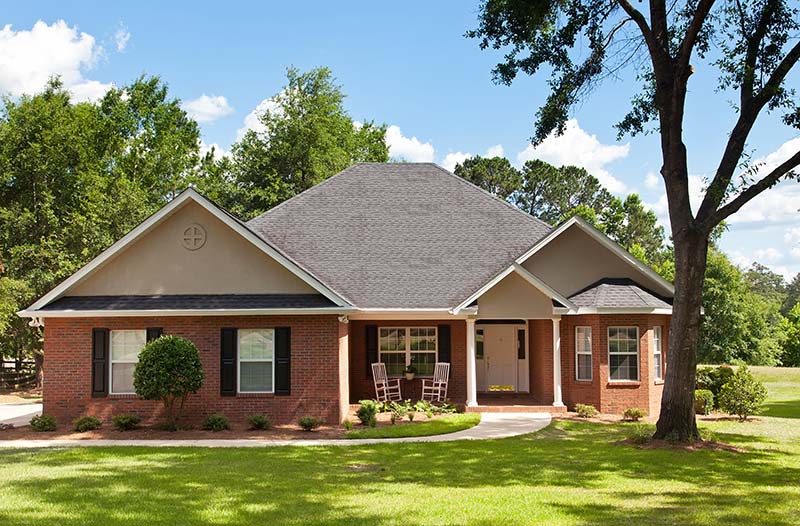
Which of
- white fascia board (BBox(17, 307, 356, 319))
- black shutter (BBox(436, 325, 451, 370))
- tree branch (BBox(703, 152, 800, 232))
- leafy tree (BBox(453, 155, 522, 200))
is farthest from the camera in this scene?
leafy tree (BBox(453, 155, 522, 200))

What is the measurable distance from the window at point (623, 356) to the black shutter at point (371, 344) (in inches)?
261

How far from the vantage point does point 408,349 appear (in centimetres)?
2205

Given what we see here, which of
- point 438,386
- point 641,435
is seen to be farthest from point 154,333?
point 641,435

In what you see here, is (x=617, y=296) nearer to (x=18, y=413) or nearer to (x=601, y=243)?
(x=601, y=243)

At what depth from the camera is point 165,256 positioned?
18609 mm

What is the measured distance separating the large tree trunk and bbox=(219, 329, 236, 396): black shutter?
32.3 feet

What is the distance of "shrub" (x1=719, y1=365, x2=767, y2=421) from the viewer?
19391 mm

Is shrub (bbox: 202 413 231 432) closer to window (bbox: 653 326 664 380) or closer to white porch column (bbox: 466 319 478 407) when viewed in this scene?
white porch column (bbox: 466 319 478 407)

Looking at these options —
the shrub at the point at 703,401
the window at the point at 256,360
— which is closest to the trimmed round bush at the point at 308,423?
the window at the point at 256,360

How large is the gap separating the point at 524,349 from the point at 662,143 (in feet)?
29.9

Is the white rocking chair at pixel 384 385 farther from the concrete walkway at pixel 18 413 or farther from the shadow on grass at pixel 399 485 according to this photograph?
the concrete walkway at pixel 18 413

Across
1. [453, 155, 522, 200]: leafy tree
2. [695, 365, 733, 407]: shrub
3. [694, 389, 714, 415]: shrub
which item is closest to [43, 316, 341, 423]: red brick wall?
[694, 389, 714, 415]: shrub

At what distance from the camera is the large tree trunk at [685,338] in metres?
15.3

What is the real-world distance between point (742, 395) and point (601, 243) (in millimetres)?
5505
